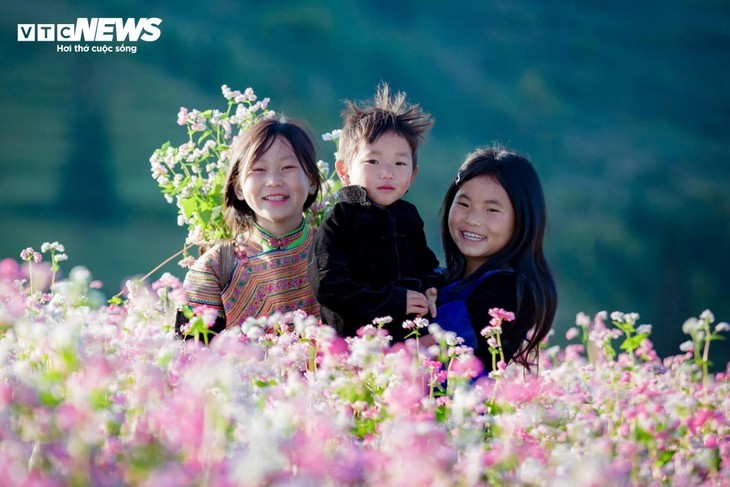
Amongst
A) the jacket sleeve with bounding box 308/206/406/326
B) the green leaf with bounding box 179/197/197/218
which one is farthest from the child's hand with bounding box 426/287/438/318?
the green leaf with bounding box 179/197/197/218

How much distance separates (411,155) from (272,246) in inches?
31.6

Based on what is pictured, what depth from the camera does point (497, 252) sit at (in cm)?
382

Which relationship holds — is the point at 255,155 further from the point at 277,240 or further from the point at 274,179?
the point at 277,240

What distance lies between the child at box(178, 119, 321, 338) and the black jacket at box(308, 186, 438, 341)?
37 cm

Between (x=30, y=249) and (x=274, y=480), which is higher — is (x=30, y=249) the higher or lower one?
the higher one

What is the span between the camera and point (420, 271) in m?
3.86

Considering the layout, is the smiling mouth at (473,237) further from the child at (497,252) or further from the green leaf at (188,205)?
the green leaf at (188,205)

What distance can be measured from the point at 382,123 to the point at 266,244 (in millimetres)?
856

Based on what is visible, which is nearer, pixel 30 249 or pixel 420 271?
pixel 420 271

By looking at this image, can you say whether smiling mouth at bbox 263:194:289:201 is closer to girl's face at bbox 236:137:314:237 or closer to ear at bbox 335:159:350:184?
girl's face at bbox 236:137:314:237

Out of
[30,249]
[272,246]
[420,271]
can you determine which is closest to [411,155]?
[420,271]

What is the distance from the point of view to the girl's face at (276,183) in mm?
3992

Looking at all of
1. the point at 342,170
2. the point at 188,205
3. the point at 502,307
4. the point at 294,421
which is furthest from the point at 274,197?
the point at 294,421

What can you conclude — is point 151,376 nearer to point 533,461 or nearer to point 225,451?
point 225,451
